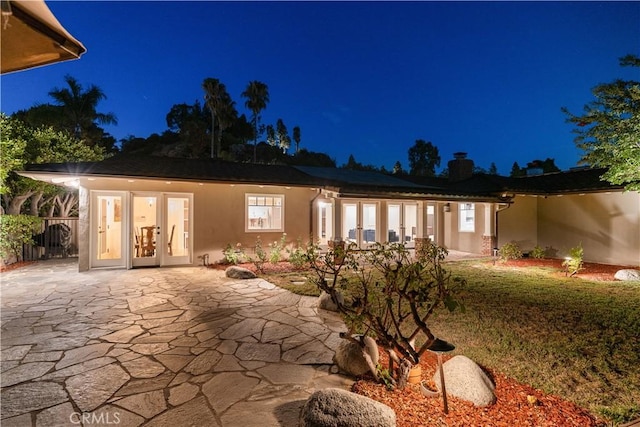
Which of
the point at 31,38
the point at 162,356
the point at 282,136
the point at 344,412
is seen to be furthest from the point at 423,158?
the point at 31,38

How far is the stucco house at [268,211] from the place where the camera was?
9055 mm

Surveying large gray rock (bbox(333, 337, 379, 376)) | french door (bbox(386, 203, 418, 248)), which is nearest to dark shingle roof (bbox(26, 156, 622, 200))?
french door (bbox(386, 203, 418, 248))

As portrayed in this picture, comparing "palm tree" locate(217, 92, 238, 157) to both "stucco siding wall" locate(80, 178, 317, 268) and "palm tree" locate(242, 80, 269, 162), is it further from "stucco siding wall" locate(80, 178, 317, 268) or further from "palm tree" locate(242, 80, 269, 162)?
"stucco siding wall" locate(80, 178, 317, 268)

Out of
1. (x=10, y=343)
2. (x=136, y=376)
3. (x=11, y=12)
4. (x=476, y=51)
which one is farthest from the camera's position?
(x=476, y=51)

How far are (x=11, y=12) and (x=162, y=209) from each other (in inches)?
354

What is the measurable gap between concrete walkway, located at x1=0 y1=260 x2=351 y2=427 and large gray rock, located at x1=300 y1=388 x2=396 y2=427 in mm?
382

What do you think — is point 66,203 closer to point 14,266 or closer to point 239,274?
point 14,266

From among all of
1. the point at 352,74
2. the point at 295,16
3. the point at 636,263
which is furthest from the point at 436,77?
the point at 636,263

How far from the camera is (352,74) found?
60.9m

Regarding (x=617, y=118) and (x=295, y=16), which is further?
(x=295, y=16)

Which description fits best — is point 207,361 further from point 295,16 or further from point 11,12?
point 295,16

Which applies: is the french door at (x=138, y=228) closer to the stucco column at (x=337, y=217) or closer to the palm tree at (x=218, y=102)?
the stucco column at (x=337, y=217)

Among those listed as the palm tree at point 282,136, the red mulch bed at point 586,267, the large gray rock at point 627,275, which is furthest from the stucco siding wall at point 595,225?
the palm tree at point 282,136

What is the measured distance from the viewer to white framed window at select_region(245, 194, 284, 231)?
10.7m
